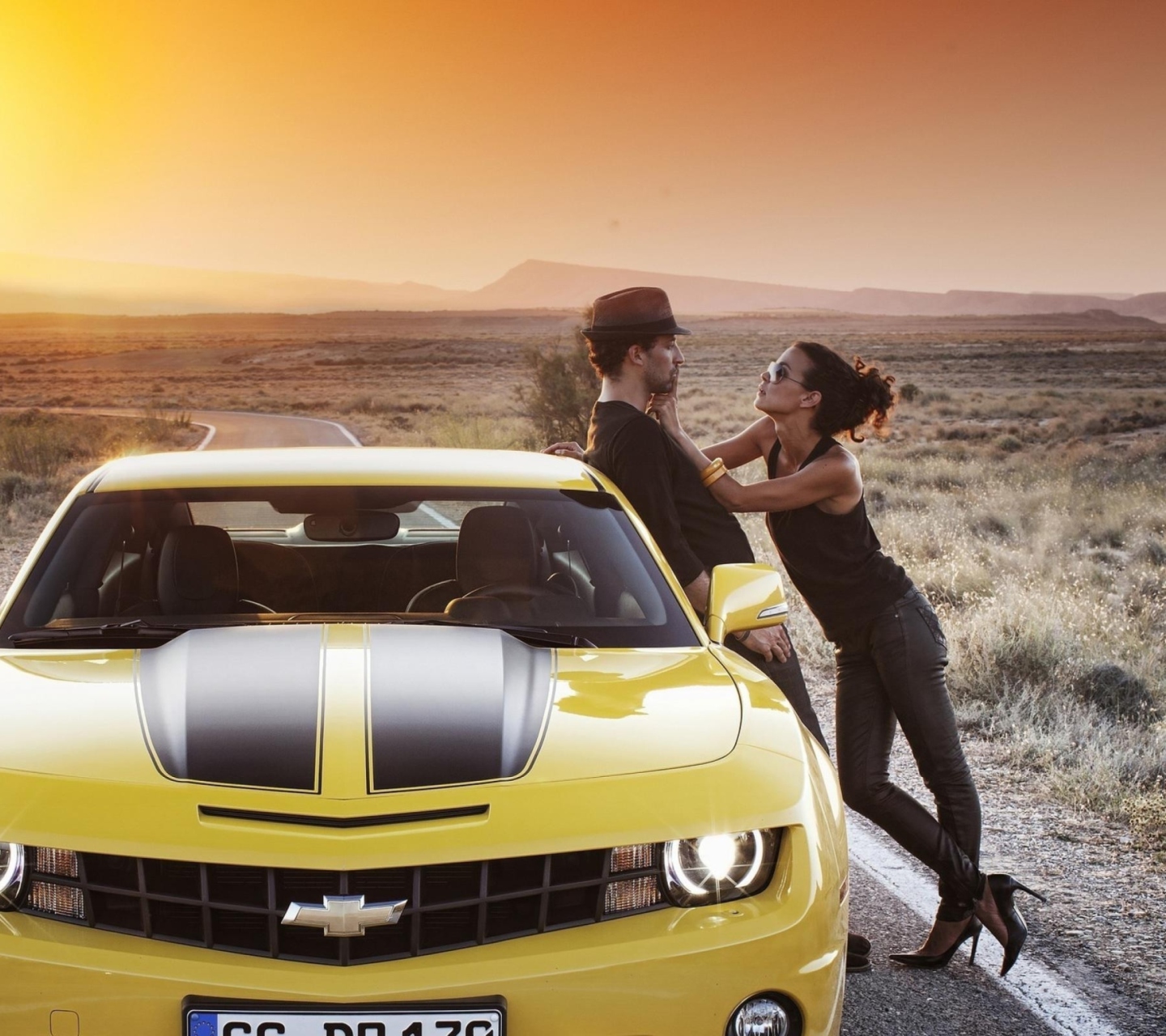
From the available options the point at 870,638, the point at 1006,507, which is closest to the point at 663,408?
the point at 870,638

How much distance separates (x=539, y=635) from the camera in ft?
11.3

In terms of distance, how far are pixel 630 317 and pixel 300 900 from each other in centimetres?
266

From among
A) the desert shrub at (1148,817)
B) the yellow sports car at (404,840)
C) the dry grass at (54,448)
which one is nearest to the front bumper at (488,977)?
the yellow sports car at (404,840)

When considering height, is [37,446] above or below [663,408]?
below

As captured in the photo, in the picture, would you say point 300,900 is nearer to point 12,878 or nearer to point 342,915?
point 342,915

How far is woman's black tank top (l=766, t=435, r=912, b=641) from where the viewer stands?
4188mm

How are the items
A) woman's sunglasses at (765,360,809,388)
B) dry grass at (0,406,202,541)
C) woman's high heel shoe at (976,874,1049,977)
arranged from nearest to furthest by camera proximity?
woman's high heel shoe at (976,874,1049,977)
woman's sunglasses at (765,360,809,388)
dry grass at (0,406,202,541)

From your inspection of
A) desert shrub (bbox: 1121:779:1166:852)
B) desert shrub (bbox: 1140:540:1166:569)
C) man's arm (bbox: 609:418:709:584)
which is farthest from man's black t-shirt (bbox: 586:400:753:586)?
desert shrub (bbox: 1140:540:1166:569)

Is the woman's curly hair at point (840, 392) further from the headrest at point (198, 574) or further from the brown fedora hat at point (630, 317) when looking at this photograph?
the headrest at point (198, 574)

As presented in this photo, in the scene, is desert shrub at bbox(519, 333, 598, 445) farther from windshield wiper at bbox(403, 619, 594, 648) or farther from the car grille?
the car grille

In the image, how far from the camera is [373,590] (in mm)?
5531

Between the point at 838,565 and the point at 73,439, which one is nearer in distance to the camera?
the point at 838,565

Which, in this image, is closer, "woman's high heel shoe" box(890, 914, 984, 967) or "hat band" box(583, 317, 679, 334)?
"woman's high heel shoe" box(890, 914, 984, 967)

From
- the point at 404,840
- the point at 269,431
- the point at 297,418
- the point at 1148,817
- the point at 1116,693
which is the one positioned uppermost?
the point at 404,840
